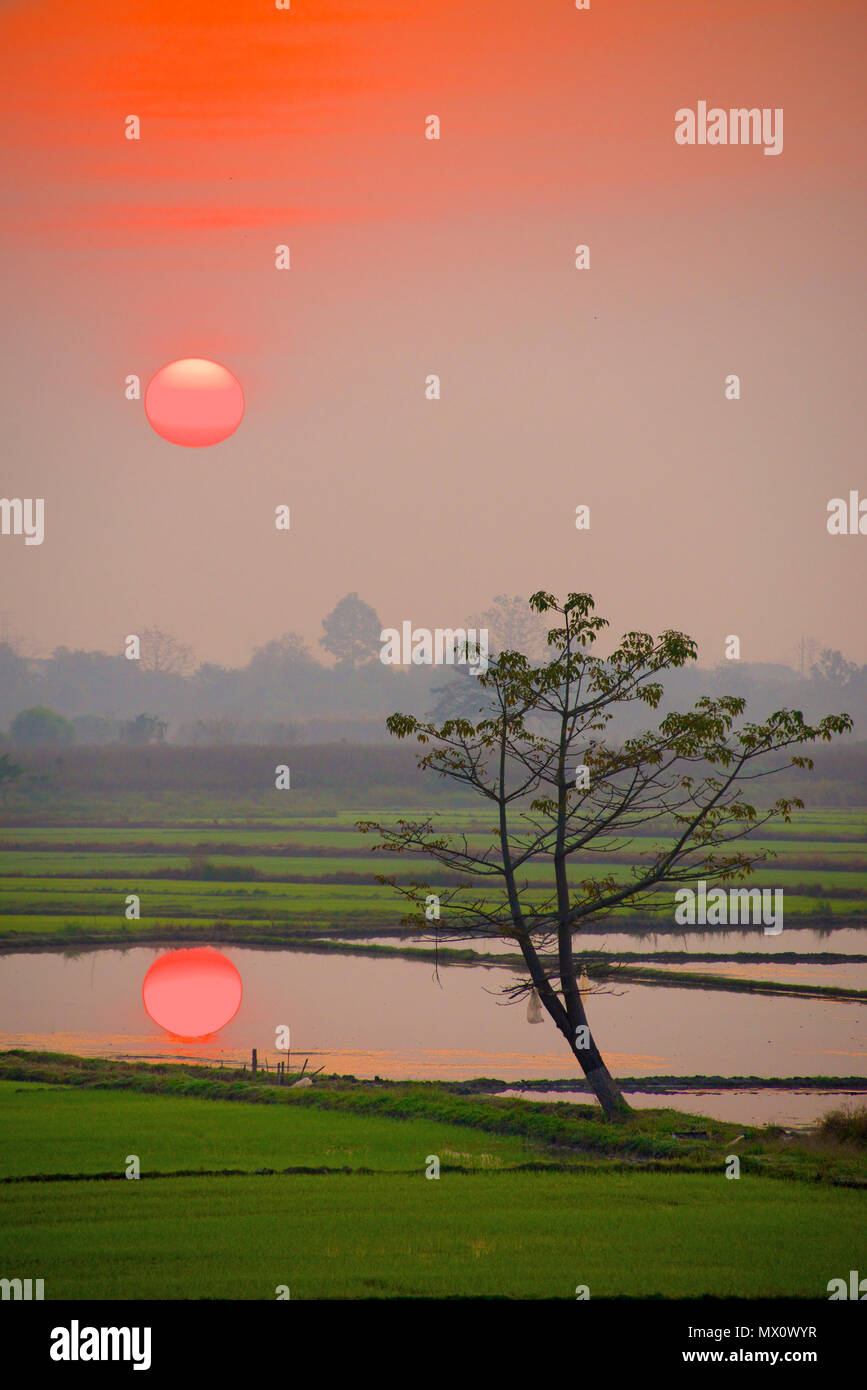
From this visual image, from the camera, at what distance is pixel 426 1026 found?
32.1 m

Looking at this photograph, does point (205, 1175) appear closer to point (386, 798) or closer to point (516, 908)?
point (516, 908)

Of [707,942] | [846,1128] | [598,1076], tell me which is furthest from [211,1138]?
[707,942]

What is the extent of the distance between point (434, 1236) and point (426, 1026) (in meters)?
18.5

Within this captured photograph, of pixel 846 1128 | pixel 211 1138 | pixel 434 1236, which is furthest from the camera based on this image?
pixel 846 1128

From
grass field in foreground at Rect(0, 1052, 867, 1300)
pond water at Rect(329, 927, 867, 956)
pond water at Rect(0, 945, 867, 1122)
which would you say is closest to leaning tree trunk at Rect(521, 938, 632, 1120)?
grass field in foreground at Rect(0, 1052, 867, 1300)

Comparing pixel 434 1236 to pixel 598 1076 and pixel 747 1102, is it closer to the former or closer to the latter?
pixel 598 1076

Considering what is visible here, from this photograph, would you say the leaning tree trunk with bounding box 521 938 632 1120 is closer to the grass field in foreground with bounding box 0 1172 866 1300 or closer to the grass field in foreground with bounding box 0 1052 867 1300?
the grass field in foreground with bounding box 0 1052 867 1300

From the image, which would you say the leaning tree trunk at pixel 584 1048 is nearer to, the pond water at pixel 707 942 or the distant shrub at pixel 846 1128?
the distant shrub at pixel 846 1128

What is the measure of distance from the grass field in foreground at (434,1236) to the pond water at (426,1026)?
803cm

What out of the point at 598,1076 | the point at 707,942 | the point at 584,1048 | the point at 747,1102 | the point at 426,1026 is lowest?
the point at 747,1102

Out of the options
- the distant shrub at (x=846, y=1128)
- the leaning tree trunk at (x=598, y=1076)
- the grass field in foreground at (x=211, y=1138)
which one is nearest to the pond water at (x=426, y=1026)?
the distant shrub at (x=846, y=1128)
